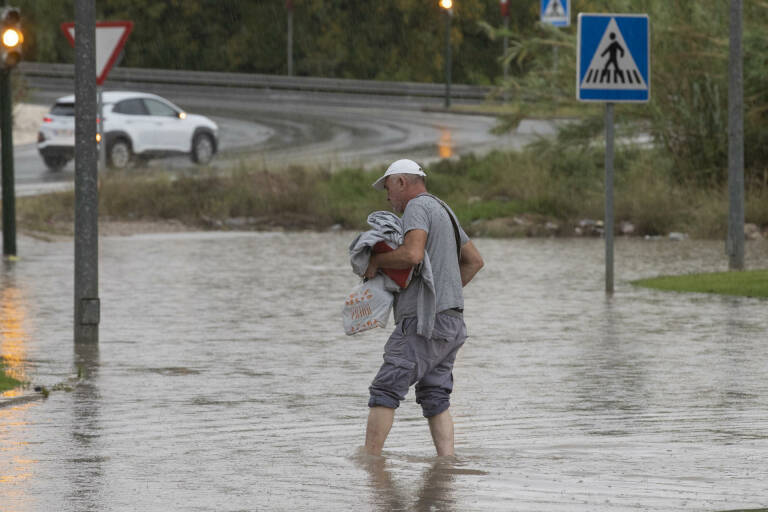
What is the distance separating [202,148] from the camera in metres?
38.7

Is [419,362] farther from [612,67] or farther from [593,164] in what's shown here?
[593,164]

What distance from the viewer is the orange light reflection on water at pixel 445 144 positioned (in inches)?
1535

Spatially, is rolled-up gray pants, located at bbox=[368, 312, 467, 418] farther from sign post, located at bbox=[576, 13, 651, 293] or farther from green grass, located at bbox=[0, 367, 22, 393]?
sign post, located at bbox=[576, 13, 651, 293]

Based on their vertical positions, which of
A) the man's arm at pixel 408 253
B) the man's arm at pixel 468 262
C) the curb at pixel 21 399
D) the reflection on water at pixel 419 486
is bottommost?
the curb at pixel 21 399

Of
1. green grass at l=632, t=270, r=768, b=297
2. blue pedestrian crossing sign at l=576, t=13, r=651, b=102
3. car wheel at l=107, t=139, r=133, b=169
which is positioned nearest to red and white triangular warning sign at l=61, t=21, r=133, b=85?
blue pedestrian crossing sign at l=576, t=13, r=651, b=102

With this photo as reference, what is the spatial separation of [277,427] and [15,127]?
38.5 metres

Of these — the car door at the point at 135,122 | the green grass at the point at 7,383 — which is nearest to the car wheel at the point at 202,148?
the car door at the point at 135,122

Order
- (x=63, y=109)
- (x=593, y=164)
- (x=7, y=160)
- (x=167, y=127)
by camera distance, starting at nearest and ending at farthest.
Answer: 1. (x=7, y=160)
2. (x=593, y=164)
3. (x=63, y=109)
4. (x=167, y=127)

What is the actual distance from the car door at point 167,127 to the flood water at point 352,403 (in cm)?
1909

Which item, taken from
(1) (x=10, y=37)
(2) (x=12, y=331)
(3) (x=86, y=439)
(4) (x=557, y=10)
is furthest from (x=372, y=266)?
(4) (x=557, y=10)

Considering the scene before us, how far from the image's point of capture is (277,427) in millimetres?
9555

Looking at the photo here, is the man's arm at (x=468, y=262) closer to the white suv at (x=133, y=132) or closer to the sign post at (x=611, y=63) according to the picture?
the sign post at (x=611, y=63)

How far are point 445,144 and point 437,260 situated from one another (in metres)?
33.4

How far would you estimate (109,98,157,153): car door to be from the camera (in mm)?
36781
